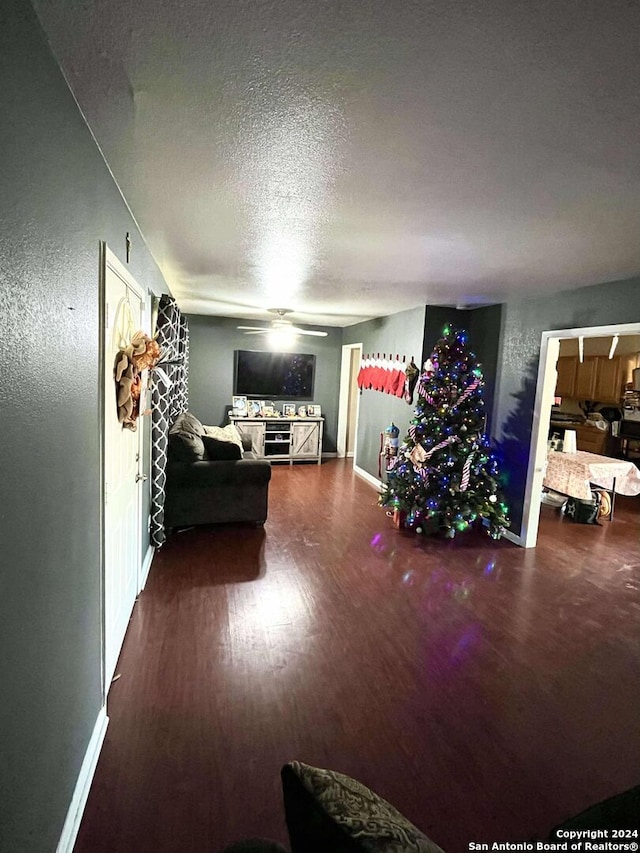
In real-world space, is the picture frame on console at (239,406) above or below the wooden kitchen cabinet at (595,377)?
below

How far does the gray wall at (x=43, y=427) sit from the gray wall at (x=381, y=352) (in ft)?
13.4

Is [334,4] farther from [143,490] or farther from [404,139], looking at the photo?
[143,490]

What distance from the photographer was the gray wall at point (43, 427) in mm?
952

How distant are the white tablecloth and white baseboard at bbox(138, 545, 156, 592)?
443 centimetres

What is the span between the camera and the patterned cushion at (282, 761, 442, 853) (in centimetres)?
63

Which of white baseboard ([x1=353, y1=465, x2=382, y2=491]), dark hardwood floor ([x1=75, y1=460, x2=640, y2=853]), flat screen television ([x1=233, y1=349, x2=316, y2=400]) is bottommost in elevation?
dark hardwood floor ([x1=75, y1=460, x2=640, y2=853])

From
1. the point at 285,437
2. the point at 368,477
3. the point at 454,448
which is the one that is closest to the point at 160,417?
the point at 454,448

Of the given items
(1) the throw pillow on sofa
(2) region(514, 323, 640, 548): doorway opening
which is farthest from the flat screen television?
(2) region(514, 323, 640, 548): doorway opening

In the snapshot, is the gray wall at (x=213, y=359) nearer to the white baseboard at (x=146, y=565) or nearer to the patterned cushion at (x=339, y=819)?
the white baseboard at (x=146, y=565)

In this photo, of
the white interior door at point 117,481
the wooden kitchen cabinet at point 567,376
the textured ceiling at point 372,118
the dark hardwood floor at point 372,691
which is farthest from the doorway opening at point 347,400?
the white interior door at point 117,481

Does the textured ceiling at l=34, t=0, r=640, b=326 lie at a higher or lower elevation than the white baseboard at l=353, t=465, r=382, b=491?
Result: higher

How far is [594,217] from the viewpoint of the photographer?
6.79 ft

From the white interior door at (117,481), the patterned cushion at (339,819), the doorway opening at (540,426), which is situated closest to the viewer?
the patterned cushion at (339,819)

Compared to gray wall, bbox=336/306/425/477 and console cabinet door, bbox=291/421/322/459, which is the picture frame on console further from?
gray wall, bbox=336/306/425/477
